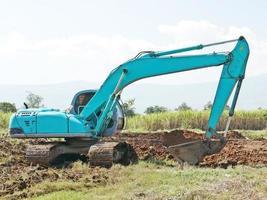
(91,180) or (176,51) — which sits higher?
(176,51)

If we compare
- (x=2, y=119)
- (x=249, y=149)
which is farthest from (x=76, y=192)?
(x=2, y=119)

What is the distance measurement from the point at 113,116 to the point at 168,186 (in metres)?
4.58

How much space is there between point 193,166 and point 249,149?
384 centimetres

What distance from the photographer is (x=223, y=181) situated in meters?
10.1

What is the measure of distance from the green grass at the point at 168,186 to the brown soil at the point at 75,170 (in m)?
0.41

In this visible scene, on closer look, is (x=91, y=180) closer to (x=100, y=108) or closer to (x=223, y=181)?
(x=223, y=181)

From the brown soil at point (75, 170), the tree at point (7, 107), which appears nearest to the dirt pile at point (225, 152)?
the brown soil at point (75, 170)

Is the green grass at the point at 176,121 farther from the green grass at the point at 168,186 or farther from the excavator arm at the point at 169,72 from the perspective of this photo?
the green grass at the point at 168,186

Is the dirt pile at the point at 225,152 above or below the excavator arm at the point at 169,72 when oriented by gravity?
below

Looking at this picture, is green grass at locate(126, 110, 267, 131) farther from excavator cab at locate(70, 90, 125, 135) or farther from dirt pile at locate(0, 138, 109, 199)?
dirt pile at locate(0, 138, 109, 199)

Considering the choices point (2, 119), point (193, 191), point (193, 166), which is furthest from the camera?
point (2, 119)

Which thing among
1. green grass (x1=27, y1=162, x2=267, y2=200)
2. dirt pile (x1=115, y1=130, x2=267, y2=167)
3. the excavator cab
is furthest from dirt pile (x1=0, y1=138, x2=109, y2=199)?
dirt pile (x1=115, y1=130, x2=267, y2=167)

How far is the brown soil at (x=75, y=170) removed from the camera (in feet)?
35.4

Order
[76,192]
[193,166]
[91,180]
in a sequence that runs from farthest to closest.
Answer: [193,166]
[91,180]
[76,192]
